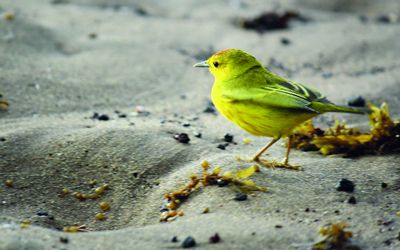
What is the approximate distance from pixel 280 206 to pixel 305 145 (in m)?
1.39

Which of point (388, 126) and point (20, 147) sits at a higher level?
point (388, 126)

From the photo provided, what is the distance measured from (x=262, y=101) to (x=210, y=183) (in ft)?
2.57

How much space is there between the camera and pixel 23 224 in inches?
94.6

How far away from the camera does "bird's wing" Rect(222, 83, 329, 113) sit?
3055mm

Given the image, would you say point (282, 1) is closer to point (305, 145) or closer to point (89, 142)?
point (305, 145)

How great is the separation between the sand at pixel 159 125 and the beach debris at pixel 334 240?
8 cm

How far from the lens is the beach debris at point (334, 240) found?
224 centimetres

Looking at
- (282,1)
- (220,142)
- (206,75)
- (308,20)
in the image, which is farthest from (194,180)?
(282,1)

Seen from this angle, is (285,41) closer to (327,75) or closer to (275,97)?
(327,75)

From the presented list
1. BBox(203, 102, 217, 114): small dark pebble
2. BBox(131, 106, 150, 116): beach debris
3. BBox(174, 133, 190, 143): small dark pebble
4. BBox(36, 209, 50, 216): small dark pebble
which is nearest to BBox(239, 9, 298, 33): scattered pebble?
BBox(203, 102, 217, 114): small dark pebble

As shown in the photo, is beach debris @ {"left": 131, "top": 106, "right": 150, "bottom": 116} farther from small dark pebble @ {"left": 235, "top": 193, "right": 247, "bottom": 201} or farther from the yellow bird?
small dark pebble @ {"left": 235, "top": 193, "right": 247, "bottom": 201}

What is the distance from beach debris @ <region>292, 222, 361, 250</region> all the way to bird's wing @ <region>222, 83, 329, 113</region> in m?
1.08

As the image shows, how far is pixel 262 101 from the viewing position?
307cm

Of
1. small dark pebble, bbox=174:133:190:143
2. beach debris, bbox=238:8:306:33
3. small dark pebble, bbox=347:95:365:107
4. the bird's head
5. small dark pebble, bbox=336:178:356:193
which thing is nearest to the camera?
small dark pebble, bbox=336:178:356:193
